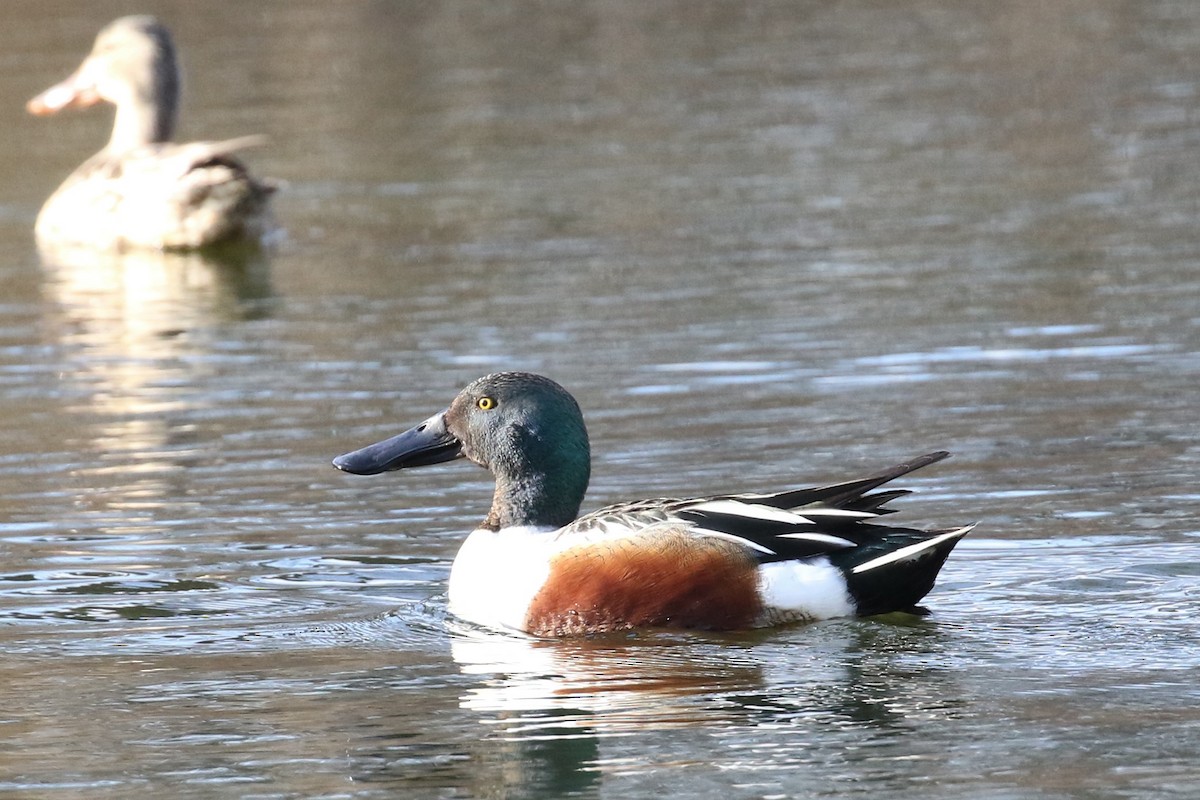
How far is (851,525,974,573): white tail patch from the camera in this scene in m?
6.79

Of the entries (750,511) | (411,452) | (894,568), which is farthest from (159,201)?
(894,568)

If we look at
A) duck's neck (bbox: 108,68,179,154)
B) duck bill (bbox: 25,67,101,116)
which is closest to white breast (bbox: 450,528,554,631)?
duck's neck (bbox: 108,68,179,154)

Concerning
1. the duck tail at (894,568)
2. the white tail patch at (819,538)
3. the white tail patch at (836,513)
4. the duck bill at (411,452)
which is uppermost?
the duck bill at (411,452)

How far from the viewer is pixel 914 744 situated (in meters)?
5.78

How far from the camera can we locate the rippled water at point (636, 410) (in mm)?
6000

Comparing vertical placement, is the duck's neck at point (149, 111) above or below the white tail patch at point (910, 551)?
above

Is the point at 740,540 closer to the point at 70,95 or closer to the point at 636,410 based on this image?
the point at 636,410

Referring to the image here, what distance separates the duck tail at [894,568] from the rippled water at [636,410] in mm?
115

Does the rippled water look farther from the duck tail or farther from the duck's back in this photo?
the duck's back

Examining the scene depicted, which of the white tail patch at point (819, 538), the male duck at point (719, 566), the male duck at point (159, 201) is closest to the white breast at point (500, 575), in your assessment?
the male duck at point (719, 566)

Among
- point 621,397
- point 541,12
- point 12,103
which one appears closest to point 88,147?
point 12,103

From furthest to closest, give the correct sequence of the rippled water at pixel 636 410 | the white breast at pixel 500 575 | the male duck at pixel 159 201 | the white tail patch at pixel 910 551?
the male duck at pixel 159 201 < the white breast at pixel 500 575 < the white tail patch at pixel 910 551 < the rippled water at pixel 636 410

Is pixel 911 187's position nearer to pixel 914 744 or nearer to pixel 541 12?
pixel 914 744

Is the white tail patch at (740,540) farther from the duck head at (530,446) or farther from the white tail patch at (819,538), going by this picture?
the duck head at (530,446)
